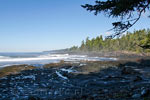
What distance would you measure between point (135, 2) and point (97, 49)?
9681 cm

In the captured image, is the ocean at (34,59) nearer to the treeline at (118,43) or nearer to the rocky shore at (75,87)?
the rocky shore at (75,87)

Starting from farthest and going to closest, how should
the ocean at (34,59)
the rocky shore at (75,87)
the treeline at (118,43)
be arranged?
the treeline at (118,43) < the ocean at (34,59) < the rocky shore at (75,87)

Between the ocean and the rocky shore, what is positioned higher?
the ocean

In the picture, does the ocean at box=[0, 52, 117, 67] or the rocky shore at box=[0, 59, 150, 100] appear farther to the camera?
the ocean at box=[0, 52, 117, 67]

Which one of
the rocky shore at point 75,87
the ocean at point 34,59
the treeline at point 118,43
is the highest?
the treeline at point 118,43

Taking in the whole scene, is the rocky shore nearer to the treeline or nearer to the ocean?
the ocean

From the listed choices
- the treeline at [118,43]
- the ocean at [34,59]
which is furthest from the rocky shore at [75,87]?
the treeline at [118,43]

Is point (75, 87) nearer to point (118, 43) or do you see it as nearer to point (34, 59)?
point (34, 59)

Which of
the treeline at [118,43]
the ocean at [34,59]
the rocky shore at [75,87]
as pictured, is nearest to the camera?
the rocky shore at [75,87]

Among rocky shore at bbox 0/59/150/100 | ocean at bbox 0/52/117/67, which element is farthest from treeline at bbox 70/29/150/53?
rocky shore at bbox 0/59/150/100

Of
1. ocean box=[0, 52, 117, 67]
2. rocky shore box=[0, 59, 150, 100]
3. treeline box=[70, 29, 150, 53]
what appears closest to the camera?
rocky shore box=[0, 59, 150, 100]

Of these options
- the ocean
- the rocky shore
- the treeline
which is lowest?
the rocky shore

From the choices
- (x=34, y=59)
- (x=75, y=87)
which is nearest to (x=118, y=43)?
(x=34, y=59)

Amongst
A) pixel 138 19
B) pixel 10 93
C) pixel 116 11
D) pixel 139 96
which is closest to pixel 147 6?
pixel 138 19
